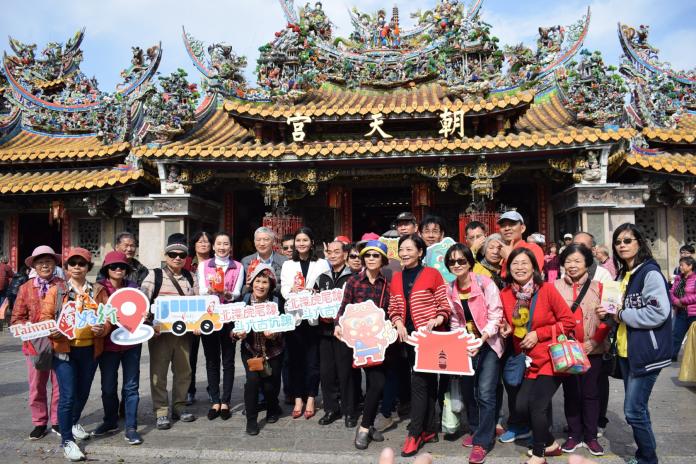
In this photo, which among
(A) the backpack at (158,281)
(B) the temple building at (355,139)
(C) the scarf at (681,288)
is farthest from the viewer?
(B) the temple building at (355,139)

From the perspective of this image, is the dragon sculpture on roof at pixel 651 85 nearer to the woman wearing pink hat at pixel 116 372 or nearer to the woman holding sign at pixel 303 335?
the woman holding sign at pixel 303 335

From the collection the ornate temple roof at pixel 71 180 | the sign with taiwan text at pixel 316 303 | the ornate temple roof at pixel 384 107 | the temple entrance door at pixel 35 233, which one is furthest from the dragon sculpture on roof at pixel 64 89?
Answer: the sign with taiwan text at pixel 316 303

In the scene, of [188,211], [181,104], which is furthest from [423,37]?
[188,211]

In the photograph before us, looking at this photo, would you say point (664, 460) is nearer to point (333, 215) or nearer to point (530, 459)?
point (530, 459)

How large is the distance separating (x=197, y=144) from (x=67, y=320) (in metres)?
6.31

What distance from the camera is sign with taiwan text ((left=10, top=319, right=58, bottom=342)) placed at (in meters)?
3.91

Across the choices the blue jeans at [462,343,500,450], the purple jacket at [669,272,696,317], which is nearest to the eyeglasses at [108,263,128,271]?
the blue jeans at [462,343,500,450]

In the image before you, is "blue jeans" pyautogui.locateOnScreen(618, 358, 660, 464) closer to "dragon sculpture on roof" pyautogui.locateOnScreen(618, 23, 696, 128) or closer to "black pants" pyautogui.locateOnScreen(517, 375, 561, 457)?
"black pants" pyautogui.locateOnScreen(517, 375, 561, 457)

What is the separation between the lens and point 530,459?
3.63 metres

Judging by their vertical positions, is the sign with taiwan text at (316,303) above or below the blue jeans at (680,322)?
above

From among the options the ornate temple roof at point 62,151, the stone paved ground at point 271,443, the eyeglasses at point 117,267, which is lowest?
the stone paved ground at point 271,443

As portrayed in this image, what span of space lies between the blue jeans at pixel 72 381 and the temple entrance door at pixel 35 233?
30.1ft

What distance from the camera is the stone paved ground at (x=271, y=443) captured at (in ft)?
12.8

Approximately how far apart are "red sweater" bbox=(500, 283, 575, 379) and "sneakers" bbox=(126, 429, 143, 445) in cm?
315
